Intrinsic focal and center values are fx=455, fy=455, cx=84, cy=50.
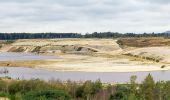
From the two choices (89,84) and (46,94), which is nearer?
(46,94)

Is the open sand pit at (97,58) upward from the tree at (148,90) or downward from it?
downward

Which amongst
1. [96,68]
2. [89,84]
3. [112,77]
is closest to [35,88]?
[89,84]

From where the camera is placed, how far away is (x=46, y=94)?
109 ft

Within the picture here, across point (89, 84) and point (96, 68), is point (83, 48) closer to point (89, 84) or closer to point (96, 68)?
point (96, 68)

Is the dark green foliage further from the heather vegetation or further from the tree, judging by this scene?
the tree

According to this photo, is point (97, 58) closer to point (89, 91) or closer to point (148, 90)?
point (89, 91)

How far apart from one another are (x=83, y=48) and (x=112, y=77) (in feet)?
251

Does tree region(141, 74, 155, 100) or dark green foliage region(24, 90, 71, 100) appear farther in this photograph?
tree region(141, 74, 155, 100)

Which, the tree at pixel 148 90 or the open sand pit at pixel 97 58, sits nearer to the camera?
the tree at pixel 148 90

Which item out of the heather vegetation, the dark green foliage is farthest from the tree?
the dark green foliage

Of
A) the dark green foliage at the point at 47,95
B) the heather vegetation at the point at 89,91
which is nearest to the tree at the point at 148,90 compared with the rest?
the heather vegetation at the point at 89,91

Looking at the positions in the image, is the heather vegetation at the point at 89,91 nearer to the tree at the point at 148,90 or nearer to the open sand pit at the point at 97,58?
the tree at the point at 148,90

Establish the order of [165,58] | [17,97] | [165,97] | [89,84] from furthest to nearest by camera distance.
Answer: [165,58]
[89,84]
[165,97]
[17,97]

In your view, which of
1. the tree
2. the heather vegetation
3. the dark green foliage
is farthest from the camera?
the tree
